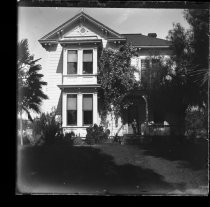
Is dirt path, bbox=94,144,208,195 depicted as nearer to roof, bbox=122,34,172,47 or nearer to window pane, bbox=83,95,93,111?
window pane, bbox=83,95,93,111

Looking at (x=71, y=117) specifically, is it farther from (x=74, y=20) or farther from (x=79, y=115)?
(x=74, y=20)

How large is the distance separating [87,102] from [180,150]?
5.22 metres

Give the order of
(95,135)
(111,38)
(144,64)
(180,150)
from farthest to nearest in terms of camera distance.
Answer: (111,38) < (144,64) < (95,135) < (180,150)

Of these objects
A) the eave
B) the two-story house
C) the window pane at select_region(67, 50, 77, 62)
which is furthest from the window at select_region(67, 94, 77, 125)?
the eave

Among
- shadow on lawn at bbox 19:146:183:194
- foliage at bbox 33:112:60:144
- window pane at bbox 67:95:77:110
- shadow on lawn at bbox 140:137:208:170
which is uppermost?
window pane at bbox 67:95:77:110

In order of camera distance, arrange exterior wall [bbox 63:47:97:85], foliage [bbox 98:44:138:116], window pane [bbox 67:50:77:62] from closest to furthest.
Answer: foliage [bbox 98:44:138:116], exterior wall [bbox 63:47:97:85], window pane [bbox 67:50:77:62]

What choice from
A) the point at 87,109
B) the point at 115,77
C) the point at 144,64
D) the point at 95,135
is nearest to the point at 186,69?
the point at 144,64

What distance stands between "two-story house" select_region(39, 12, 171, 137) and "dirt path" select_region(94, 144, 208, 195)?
3449 mm

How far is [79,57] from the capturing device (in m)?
15.4

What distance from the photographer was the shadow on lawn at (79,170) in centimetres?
870

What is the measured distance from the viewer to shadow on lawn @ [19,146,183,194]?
870 cm

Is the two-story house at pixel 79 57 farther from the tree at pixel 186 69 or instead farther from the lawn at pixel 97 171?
the lawn at pixel 97 171

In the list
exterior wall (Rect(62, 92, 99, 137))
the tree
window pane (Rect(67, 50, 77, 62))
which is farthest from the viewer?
window pane (Rect(67, 50, 77, 62))

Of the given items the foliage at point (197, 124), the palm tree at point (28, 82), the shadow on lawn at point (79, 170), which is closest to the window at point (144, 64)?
the foliage at point (197, 124)
